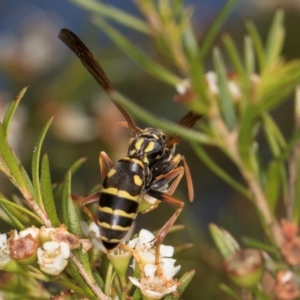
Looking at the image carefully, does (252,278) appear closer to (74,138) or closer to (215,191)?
(74,138)

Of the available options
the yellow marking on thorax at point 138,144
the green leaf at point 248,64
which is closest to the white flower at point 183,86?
the green leaf at point 248,64

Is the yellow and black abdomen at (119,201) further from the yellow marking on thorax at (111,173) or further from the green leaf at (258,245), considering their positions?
the green leaf at (258,245)

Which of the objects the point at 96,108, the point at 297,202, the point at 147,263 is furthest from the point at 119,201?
the point at 96,108

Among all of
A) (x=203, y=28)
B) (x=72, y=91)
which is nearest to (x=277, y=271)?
(x=72, y=91)

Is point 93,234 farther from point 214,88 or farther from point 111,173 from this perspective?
point 214,88

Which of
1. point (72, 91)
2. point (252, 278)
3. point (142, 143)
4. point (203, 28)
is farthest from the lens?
point (203, 28)
